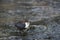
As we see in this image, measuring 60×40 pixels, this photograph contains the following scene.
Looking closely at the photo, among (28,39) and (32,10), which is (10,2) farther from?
(28,39)

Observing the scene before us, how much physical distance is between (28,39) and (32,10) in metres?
2.15

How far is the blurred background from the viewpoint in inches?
202

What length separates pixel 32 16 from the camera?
21.1 feet

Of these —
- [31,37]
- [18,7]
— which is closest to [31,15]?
[18,7]

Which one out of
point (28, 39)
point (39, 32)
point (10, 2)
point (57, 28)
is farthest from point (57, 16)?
point (10, 2)

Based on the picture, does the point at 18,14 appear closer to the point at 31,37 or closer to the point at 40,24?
the point at 40,24

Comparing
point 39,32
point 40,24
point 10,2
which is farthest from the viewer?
point 10,2

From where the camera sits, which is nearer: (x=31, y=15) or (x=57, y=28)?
(x=57, y=28)

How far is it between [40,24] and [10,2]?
2.50 meters

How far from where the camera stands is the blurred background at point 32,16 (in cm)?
512

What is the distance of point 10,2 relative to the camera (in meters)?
7.90

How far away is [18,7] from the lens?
731 cm

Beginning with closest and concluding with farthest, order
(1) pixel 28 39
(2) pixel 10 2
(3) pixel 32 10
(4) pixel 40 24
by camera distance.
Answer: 1. (1) pixel 28 39
2. (4) pixel 40 24
3. (3) pixel 32 10
4. (2) pixel 10 2

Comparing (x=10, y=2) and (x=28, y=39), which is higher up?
(x=10, y=2)
